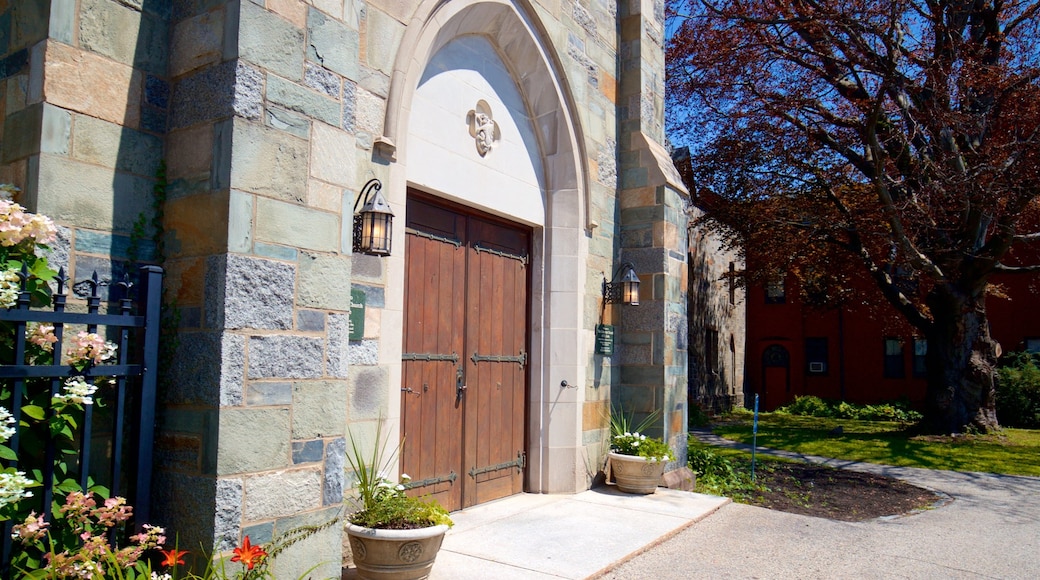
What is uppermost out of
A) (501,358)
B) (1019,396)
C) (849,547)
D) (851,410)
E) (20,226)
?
(20,226)

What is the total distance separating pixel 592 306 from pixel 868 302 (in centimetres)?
1494

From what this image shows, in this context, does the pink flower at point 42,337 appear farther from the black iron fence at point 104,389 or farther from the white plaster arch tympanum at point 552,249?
the white plaster arch tympanum at point 552,249

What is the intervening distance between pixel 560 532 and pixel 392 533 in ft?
6.07

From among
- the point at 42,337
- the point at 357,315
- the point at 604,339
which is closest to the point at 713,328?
the point at 604,339

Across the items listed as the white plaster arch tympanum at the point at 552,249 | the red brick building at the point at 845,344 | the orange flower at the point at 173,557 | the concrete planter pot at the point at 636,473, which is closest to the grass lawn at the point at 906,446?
the red brick building at the point at 845,344

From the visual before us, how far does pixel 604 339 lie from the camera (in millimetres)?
7238

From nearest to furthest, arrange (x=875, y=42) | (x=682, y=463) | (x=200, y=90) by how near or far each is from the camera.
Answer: (x=200, y=90), (x=682, y=463), (x=875, y=42)

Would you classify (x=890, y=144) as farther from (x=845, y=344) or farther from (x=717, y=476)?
(x=845, y=344)

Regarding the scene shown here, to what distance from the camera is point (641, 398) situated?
24.7ft

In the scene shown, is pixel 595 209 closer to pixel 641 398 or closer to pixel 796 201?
pixel 641 398

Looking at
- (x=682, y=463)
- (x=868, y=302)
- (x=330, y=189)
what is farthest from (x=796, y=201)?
(x=330, y=189)

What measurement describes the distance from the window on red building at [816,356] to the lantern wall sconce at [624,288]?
18236 mm

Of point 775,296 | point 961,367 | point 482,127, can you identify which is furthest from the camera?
point 775,296

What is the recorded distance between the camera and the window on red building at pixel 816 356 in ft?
77.2
